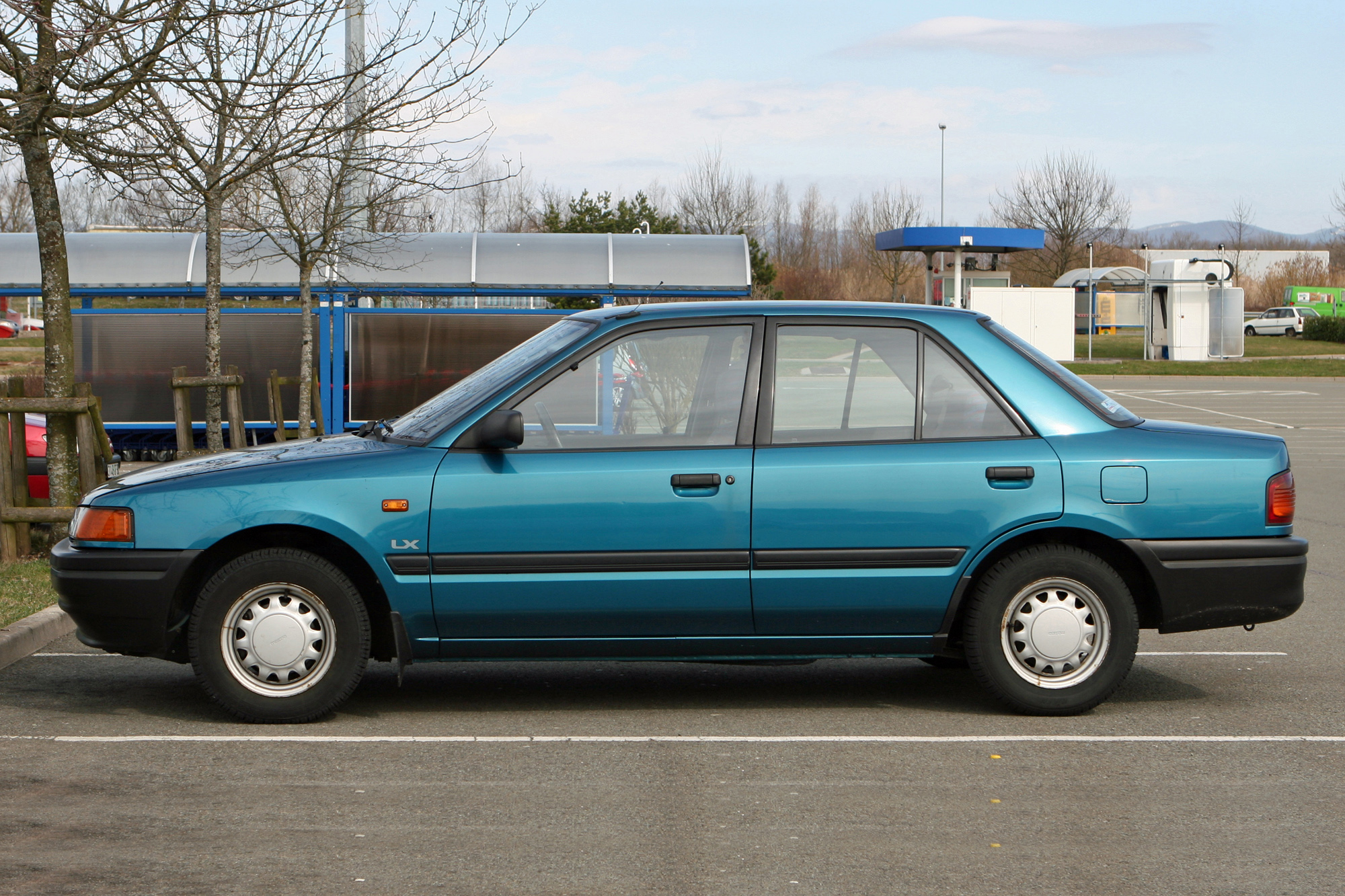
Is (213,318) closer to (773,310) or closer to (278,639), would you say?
(278,639)

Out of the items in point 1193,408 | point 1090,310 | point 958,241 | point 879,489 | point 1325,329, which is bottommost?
point 1193,408

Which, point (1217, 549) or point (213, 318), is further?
point (213, 318)

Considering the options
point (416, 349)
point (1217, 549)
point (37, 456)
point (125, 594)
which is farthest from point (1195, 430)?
point (416, 349)

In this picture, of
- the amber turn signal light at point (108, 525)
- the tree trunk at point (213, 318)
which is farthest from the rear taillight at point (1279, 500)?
the tree trunk at point (213, 318)

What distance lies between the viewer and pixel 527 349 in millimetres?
6098

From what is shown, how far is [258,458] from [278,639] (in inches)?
30.1

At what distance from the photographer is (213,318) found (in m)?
13.9

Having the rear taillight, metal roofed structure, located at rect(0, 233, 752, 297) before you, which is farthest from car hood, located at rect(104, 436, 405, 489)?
metal roofed structure, located at rect(0, 233, 752, 297)

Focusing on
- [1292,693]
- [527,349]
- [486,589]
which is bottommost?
[1292,693]

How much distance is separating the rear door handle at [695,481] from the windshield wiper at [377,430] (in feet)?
4.28

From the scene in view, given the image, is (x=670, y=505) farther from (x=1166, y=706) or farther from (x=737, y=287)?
(x=737, y=287)

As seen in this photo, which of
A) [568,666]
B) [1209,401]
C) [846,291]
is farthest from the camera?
[846,291]

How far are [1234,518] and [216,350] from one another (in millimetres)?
10606

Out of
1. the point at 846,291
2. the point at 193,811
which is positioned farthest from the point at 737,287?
the point at 846,291
